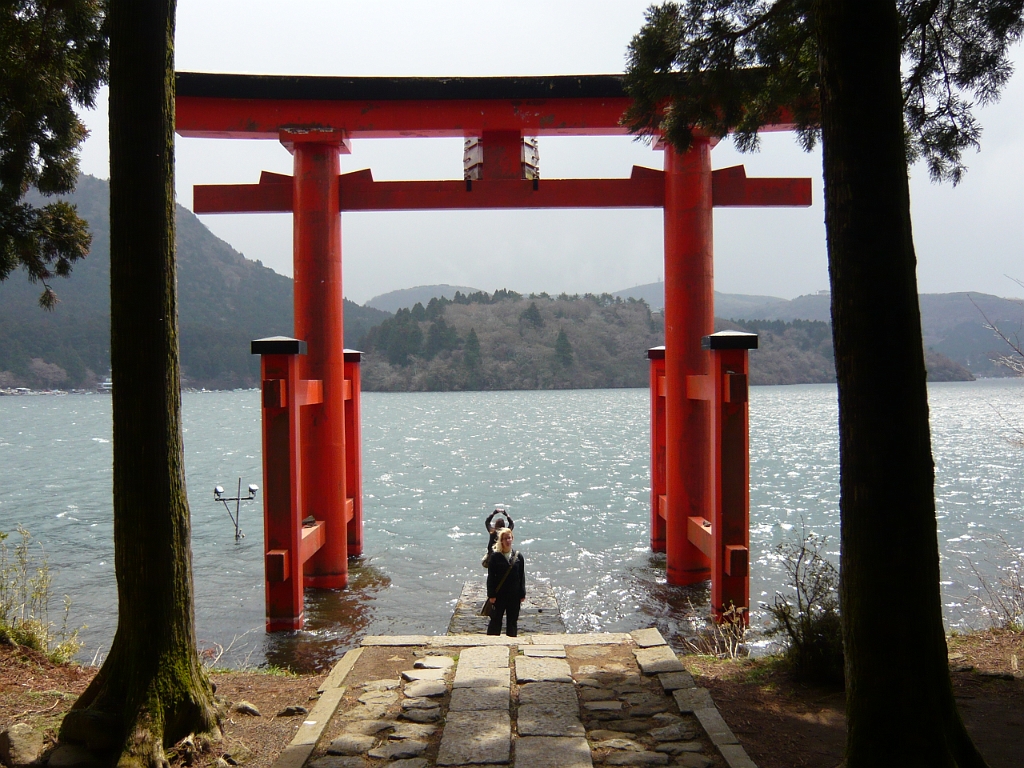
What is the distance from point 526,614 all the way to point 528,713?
13.5ft

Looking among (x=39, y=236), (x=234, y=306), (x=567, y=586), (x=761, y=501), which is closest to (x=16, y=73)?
(x=39, y=236)

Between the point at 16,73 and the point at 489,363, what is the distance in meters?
92.8

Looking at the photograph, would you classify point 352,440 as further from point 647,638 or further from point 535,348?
point 535,348

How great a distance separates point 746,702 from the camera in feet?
14.1

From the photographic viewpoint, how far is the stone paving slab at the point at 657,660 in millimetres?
4543

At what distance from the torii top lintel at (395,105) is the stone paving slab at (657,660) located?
5.91 meters

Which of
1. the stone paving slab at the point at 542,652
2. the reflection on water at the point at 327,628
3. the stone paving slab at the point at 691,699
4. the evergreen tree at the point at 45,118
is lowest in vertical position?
the reflection on water at the point at 327,628

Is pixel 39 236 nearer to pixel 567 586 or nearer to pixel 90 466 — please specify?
pixel 567 586

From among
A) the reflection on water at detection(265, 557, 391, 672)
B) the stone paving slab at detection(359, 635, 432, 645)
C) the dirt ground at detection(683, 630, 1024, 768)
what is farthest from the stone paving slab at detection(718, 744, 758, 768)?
the reflection on water at detection(265, 557, 391, 672)

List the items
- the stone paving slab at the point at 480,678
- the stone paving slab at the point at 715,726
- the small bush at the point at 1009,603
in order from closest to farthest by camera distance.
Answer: the stone paving slab at the point at 715,726, the stone paving slab at the point at 480,678, the small bush at the point at 1009,603

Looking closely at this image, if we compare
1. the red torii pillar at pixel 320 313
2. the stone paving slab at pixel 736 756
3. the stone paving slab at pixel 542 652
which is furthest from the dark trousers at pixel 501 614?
the stone paving slab at pixel 736 756

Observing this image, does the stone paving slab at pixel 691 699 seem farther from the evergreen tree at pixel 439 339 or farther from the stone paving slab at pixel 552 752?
the evergreen tree at pixel 439 339

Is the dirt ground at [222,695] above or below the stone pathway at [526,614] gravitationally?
above

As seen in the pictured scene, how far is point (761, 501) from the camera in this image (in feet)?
65.2
